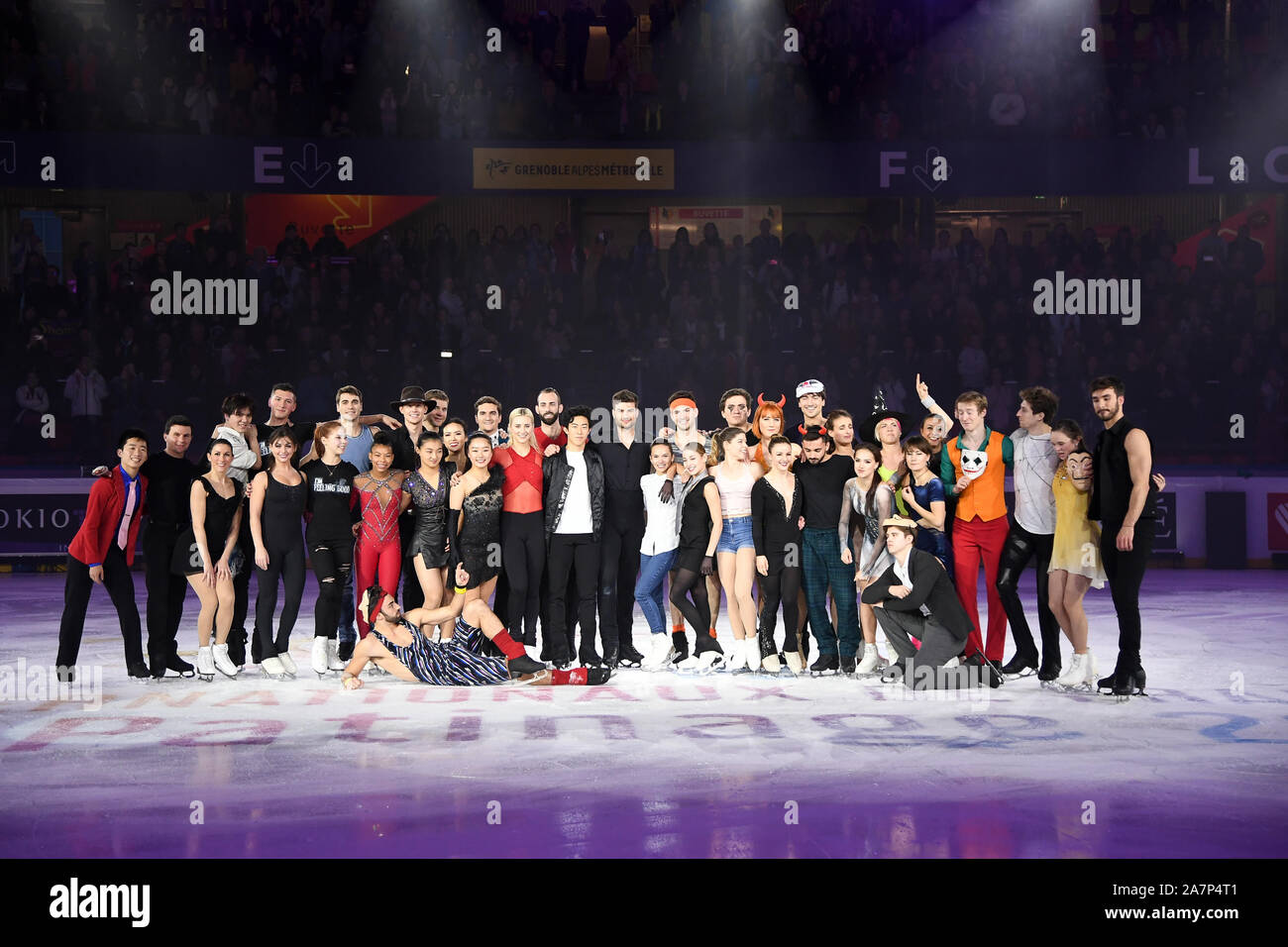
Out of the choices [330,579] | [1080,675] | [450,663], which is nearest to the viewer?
[1080,675]

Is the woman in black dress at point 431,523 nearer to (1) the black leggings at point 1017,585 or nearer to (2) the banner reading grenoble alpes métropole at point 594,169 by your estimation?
(1) the black leggings at point 1017,585

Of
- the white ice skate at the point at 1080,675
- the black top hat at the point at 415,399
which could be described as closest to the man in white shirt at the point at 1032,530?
the white ice skate at the point at 1080,675

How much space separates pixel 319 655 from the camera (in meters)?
7.66

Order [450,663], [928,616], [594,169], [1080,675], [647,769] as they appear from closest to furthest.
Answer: [647,769], [1080,675], [450,663], [928,616], [594,169]

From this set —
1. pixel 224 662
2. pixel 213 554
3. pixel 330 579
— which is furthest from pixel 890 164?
pixel 224 662

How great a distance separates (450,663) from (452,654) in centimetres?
5

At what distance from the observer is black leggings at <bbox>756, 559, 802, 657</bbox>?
25.7 feet

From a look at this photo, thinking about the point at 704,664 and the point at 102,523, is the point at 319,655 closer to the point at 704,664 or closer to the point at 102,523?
the point at 102,523

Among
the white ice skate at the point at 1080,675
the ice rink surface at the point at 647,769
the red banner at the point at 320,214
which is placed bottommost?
the ice rink surface at the point at 647,769

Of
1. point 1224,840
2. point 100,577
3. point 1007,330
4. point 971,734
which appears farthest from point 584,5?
point 1224,840

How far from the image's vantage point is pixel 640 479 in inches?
319

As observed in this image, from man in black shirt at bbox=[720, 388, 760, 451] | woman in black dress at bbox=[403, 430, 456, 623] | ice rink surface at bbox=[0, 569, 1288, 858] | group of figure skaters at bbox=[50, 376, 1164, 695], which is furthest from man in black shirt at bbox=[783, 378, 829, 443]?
woman in black dress at bbox=[403, 430, 456, 623]

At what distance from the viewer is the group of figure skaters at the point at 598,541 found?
7320 mm

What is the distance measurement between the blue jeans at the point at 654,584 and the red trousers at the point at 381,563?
1459 millimetres
